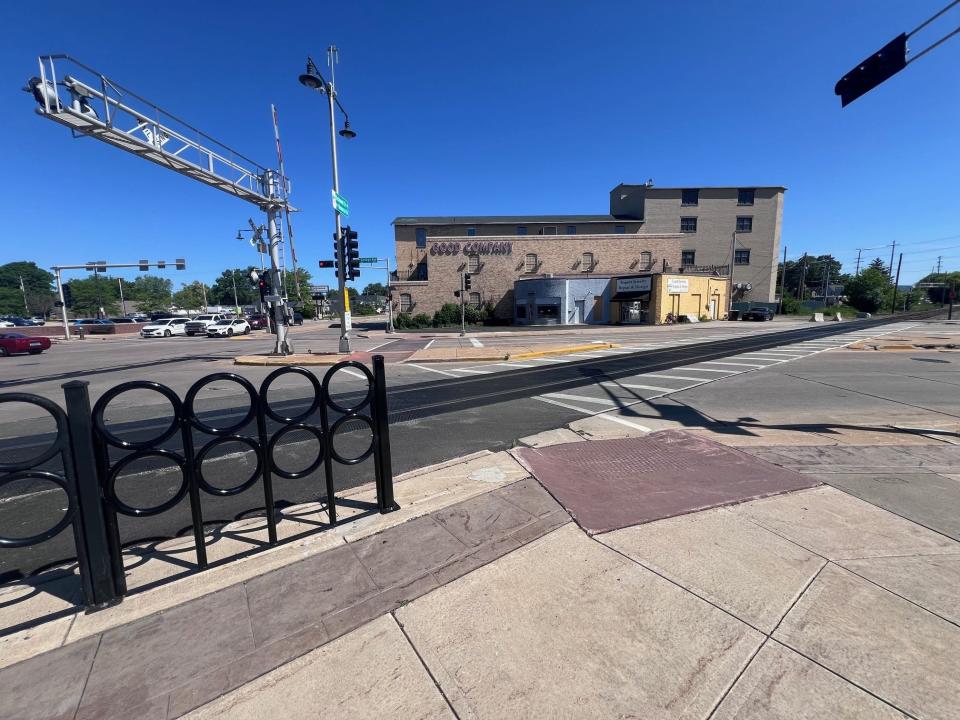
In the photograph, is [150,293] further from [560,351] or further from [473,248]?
[560,351]

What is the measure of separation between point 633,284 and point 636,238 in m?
8.06

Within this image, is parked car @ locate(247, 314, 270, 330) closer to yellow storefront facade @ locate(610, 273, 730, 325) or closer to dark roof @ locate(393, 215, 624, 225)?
dark roof @ locate(393, 215, 624, 225)

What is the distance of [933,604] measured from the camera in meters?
2.48

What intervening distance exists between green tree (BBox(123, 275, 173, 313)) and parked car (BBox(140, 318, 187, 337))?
6976cm

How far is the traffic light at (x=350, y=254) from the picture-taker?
1636cm

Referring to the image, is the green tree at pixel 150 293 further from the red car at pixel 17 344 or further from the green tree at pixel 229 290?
the red car at pixel 17 344

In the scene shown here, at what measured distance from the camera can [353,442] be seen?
6180 millimetres

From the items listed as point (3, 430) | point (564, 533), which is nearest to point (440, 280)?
point (3, 430)

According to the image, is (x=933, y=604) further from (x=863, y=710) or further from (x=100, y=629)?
(x=100, y=629)

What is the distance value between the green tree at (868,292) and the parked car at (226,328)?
276 feet

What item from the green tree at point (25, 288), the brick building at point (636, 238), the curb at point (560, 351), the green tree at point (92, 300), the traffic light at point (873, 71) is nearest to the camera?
the traffic light at point (873, 71)

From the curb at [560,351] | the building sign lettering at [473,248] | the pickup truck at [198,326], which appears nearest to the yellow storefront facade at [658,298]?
the building sign lettering at [473,248]

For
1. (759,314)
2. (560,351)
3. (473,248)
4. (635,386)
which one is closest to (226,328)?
(473,248)

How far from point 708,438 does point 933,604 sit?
3.38m
